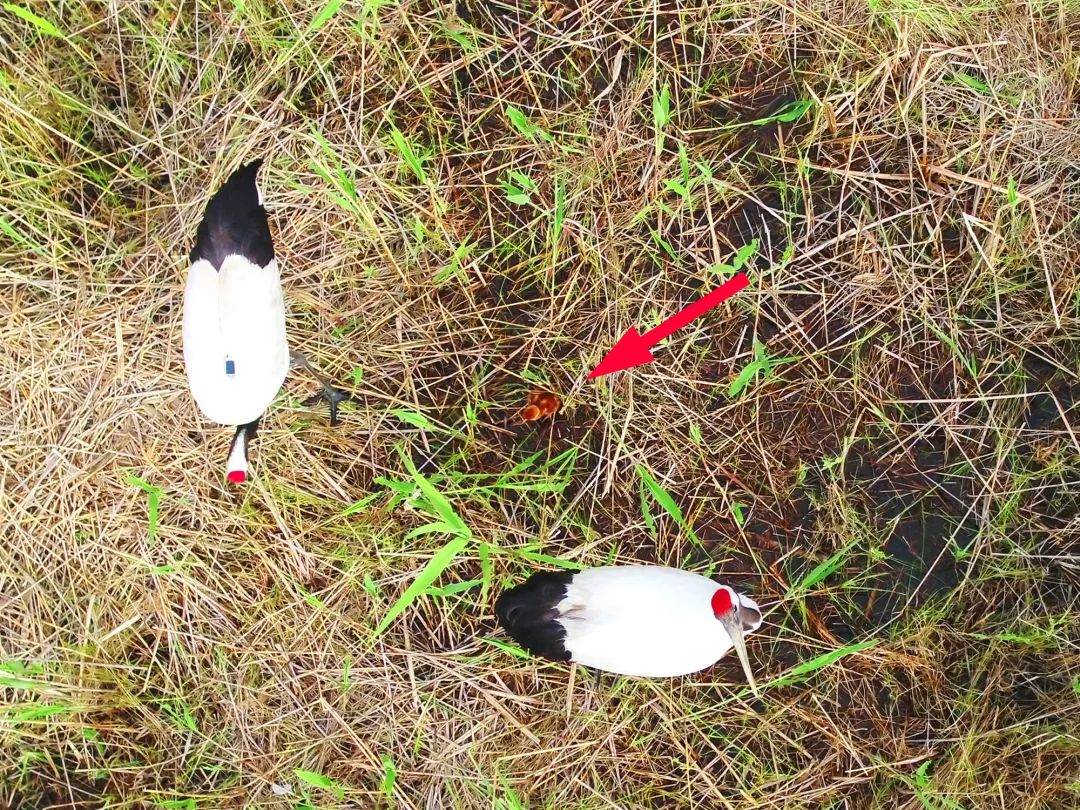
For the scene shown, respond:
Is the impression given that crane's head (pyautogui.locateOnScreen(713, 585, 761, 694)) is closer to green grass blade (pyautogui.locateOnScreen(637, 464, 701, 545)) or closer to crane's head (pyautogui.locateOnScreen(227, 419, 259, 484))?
green grass blade (pyautogui.locateOnScreen(637, 464, 701, 545))

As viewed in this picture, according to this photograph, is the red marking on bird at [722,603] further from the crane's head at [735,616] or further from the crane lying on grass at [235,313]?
the crane lying on grass at [235,313]

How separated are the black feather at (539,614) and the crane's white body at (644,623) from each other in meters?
0.02

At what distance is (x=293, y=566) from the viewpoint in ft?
7.27

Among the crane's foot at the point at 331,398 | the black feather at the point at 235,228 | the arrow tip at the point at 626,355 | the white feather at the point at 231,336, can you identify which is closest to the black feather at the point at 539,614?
the arrow tip at the point at 626,355

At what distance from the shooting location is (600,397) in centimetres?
219

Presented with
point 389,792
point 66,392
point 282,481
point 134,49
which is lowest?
point 389,792

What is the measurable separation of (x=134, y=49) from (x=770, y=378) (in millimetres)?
2318

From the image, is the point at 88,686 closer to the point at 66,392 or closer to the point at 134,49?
the point at 66,392

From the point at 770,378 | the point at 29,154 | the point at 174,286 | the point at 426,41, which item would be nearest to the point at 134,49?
the point at 29,154

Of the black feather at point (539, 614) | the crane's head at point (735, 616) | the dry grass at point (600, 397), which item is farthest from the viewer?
the dry grass at point (600, 397)

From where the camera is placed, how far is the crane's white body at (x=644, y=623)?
1.92 m

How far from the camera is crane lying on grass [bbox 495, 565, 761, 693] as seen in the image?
6.29 feet

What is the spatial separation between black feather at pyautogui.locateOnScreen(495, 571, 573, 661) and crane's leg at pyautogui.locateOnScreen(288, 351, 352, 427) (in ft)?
2.61

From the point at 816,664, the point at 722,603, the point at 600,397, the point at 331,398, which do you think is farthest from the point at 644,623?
the point at 331,398
